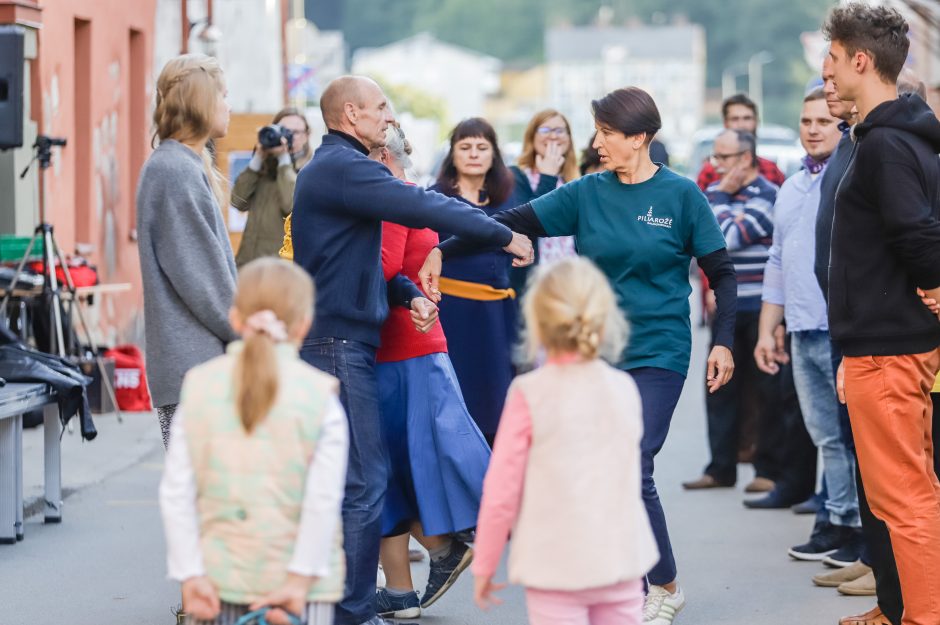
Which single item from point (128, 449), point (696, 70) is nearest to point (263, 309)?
point (128, 449)

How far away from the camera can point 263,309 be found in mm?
4117

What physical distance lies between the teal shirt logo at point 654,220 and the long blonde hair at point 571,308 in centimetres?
199

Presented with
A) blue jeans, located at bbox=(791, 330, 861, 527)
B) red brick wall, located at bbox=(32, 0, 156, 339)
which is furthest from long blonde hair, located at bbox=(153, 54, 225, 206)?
red brick wall, located at bbox=(32, 0, 156, 339)

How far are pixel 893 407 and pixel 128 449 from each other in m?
6.96

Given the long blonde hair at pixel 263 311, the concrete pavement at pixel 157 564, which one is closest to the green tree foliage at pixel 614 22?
the concrete pavement at pixel 157 564

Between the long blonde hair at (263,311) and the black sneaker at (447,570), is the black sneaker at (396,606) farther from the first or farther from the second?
the long blonde hair at (263,311)

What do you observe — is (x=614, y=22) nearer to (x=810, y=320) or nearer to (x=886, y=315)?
(x=810, y=320)

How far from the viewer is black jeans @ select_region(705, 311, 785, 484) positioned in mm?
10000

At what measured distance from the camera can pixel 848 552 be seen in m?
7.83

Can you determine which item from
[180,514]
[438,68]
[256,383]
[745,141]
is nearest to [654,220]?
[256,383]

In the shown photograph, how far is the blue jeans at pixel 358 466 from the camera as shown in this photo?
5.98 metres

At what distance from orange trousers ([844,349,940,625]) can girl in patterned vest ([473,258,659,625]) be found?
1.75 m

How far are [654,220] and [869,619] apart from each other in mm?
1703

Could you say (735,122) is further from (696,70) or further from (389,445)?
(696,70)
